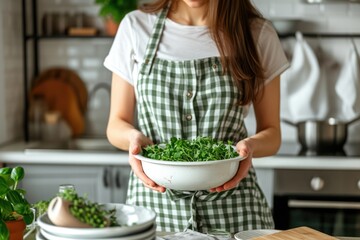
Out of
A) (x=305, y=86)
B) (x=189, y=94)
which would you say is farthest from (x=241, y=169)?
(x=305, y=86)

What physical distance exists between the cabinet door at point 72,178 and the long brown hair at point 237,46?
1139 mm

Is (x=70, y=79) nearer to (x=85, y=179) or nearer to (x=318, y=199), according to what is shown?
(x=85, y=179)

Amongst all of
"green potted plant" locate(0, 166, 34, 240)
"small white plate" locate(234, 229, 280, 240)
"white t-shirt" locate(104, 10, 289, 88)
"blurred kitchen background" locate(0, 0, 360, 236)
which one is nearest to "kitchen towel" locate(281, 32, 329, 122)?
"blurred kitchen background" locate(0, 0, 360, 236)

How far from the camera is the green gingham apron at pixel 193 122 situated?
1.81 m

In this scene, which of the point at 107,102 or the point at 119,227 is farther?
the point at 107,102

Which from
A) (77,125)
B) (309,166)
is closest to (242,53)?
(309,166)

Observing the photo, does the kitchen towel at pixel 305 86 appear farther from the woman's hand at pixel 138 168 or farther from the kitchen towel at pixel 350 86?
the woman's hand at pixel 138 168

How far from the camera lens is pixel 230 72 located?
1871mm

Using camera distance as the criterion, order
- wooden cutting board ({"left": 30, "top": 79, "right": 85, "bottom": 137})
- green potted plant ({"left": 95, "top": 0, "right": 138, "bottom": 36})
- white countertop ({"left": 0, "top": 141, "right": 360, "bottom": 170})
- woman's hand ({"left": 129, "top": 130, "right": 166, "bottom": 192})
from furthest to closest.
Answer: wooden cutting board ({"left": 30, "top": 79, "right": 85, "bottom": 137}), green potted plant ({"left": 95, "top": 0, "right": 138, "bottom": 36}), white countertop ({"left": 0, "top": 141, "right": 360, "bottom": 170}), woman's hand ({"left": 129, "top": 130, "right": 166, "bottom": 192})

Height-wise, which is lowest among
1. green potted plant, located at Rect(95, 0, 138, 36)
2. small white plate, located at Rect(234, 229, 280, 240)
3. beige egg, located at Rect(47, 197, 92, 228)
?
small white plate, located at Rect(234, 229, 280, 240)

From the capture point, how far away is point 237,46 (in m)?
1.86

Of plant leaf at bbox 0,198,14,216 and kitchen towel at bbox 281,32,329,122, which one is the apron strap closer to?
Answer: plant leaf at bbox 0,198,14,216

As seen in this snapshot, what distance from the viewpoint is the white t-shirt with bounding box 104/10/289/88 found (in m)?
1.91

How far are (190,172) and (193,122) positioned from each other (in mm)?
414
